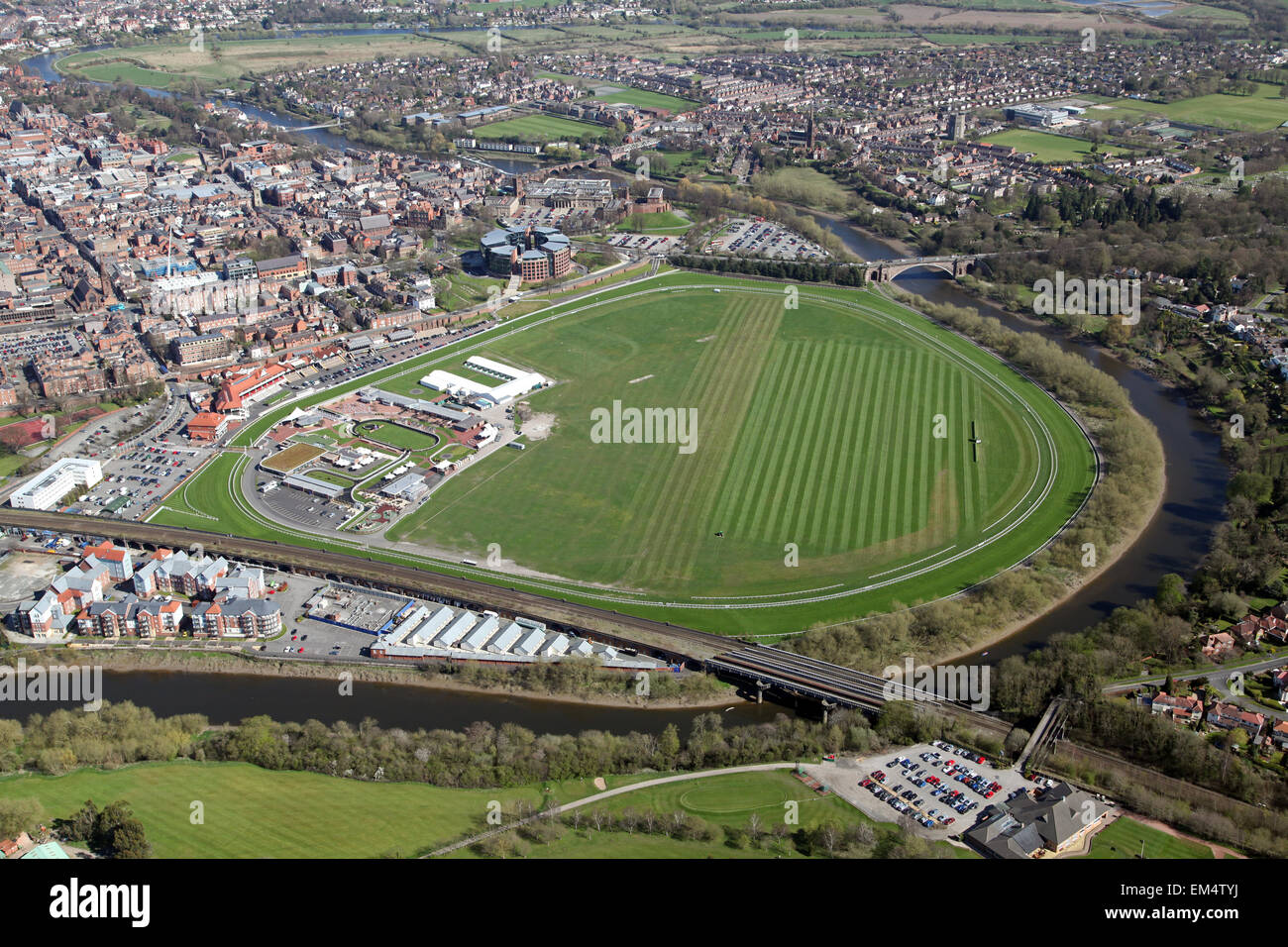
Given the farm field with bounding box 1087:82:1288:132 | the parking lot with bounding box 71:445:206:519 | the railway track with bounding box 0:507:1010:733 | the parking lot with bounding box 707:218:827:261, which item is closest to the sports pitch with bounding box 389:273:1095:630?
the railway track with bounding box 0:507:1010:733

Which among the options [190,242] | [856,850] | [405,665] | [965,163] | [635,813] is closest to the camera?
[856,850]

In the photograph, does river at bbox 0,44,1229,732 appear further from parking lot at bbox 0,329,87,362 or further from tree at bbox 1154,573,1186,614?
parking lot at bbox 0,329,87,362

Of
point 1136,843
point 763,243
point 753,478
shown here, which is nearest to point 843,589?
point 753,478

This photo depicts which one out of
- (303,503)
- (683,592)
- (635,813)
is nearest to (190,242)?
(303,503)

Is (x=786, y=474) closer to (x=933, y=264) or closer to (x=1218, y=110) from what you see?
(x=933, y=264)

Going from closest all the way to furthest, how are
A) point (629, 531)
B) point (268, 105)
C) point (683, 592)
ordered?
point (683, 592) → point (629, 531) → point (268, 105)

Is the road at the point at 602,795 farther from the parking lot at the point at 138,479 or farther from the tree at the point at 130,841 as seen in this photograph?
the parking lot at the point at 138,479

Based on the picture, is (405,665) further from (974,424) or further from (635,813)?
(974,424)
